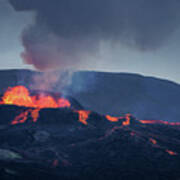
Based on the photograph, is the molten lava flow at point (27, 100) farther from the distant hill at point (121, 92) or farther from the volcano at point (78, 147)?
the distant hill at point (121, 92)

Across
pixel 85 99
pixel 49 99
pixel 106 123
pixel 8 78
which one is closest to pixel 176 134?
pixel 106 123

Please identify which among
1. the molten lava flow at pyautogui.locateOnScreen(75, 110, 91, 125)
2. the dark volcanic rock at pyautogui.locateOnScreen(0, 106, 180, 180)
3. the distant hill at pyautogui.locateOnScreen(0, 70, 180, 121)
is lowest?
the dark volcanic rock at pyautogui.locateOnScreen(0, 106, 180, 180)

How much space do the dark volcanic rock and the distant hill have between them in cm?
7067

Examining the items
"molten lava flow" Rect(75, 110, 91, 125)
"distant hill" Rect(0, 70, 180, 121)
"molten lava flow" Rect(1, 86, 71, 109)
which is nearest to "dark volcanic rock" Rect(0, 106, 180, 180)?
"molten lava flow" Rect(75, 110, 91, 125)

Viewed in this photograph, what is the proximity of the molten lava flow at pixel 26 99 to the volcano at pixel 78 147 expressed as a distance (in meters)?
0.32

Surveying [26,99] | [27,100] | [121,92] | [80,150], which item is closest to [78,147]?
[80,150]

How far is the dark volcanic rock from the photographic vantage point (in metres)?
37.8

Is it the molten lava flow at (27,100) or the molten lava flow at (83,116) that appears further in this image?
the molten lava flow at (27,100)

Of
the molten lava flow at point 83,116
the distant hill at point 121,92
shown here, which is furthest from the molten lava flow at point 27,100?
the distant hill at point 121,92

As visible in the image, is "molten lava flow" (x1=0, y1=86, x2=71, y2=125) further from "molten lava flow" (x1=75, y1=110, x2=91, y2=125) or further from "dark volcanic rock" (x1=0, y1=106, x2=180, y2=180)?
"molten lava flow" (x1=75, y1=110, x2=91, y2=125)

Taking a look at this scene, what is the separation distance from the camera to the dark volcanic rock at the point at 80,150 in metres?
37.8

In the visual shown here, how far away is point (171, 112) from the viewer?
492 feet

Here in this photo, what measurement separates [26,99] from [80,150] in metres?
34.0

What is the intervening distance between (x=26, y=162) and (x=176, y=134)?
35023mm
